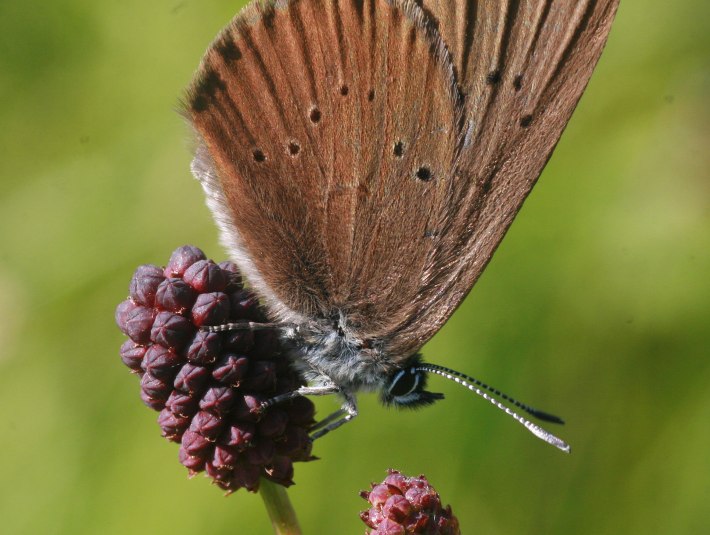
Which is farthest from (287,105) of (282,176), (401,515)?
(401,515)

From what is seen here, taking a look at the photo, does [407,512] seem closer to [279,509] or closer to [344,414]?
[279,509]

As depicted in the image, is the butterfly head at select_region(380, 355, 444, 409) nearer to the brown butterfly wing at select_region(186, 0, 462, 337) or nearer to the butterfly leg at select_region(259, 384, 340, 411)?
the brown butterfly wing at select_region(186, 0, 462, 337)

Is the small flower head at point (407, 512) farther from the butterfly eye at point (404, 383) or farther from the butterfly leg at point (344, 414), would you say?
the butterfly eye at point (404, 383)

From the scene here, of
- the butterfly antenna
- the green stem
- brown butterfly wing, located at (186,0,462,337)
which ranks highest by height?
brown butterfly wing, located at (186,0,462,337)

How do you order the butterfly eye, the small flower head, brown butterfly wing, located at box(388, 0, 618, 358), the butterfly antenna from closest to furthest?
1. the small flower head
2. the butterfly antenna
3. brown butterfly wing, located at box(388, 0, 618, 358)
4. the butterfly eye

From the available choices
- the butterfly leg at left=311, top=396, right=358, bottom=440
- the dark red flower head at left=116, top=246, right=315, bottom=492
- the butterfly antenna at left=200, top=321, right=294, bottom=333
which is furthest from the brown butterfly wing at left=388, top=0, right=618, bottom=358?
the dark red flower head at left=116, top=246, right=315, bottom=492

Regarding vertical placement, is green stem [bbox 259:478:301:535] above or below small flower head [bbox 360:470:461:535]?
above
